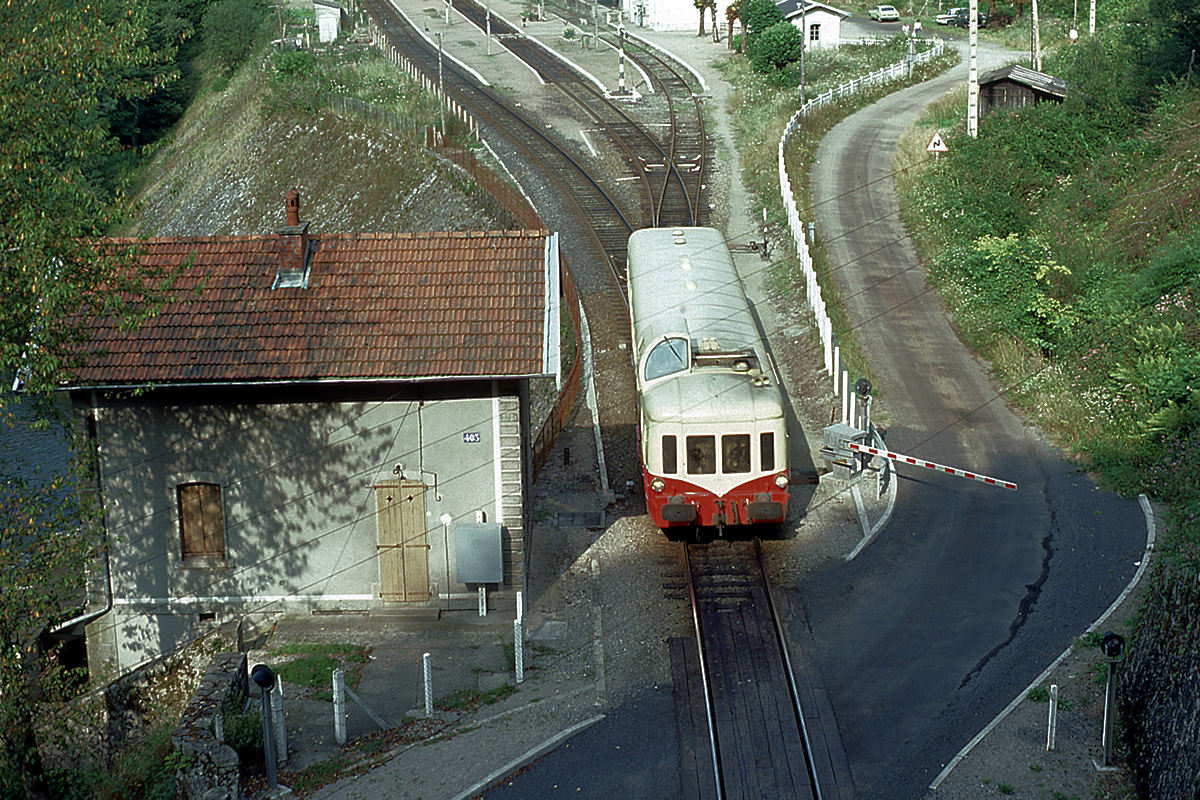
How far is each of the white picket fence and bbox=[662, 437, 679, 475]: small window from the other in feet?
19.5

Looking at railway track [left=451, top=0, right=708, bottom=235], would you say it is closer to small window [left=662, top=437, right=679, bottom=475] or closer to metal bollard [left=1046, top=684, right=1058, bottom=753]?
small window [left=662, top=437, right=679, bottom=475]

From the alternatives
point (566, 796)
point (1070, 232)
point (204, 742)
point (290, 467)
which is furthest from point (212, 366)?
point (1070, 232)

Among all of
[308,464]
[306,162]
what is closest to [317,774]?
[308,464]

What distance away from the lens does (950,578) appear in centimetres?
1817

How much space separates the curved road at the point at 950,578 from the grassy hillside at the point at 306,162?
1824cm

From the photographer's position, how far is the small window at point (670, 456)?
61.6 feet

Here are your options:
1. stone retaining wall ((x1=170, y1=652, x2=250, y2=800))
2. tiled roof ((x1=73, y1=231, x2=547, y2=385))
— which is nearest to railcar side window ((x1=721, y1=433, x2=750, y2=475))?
tiled roof ((x1=73, y1=231, x2=547, y2=385))

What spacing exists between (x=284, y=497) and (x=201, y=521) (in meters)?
1.33

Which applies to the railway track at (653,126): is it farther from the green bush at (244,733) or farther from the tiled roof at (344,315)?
the green bush at (244,733)

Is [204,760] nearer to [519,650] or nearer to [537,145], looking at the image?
[519,650]

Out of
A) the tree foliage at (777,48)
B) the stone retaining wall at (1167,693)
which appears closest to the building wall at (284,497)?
the stone retaining wall at (1167,693)

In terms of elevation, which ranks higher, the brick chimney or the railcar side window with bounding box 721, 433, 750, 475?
the brick chimney

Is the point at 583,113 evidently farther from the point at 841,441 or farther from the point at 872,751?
the point at 872,751

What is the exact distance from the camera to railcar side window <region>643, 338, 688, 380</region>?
1978cm
